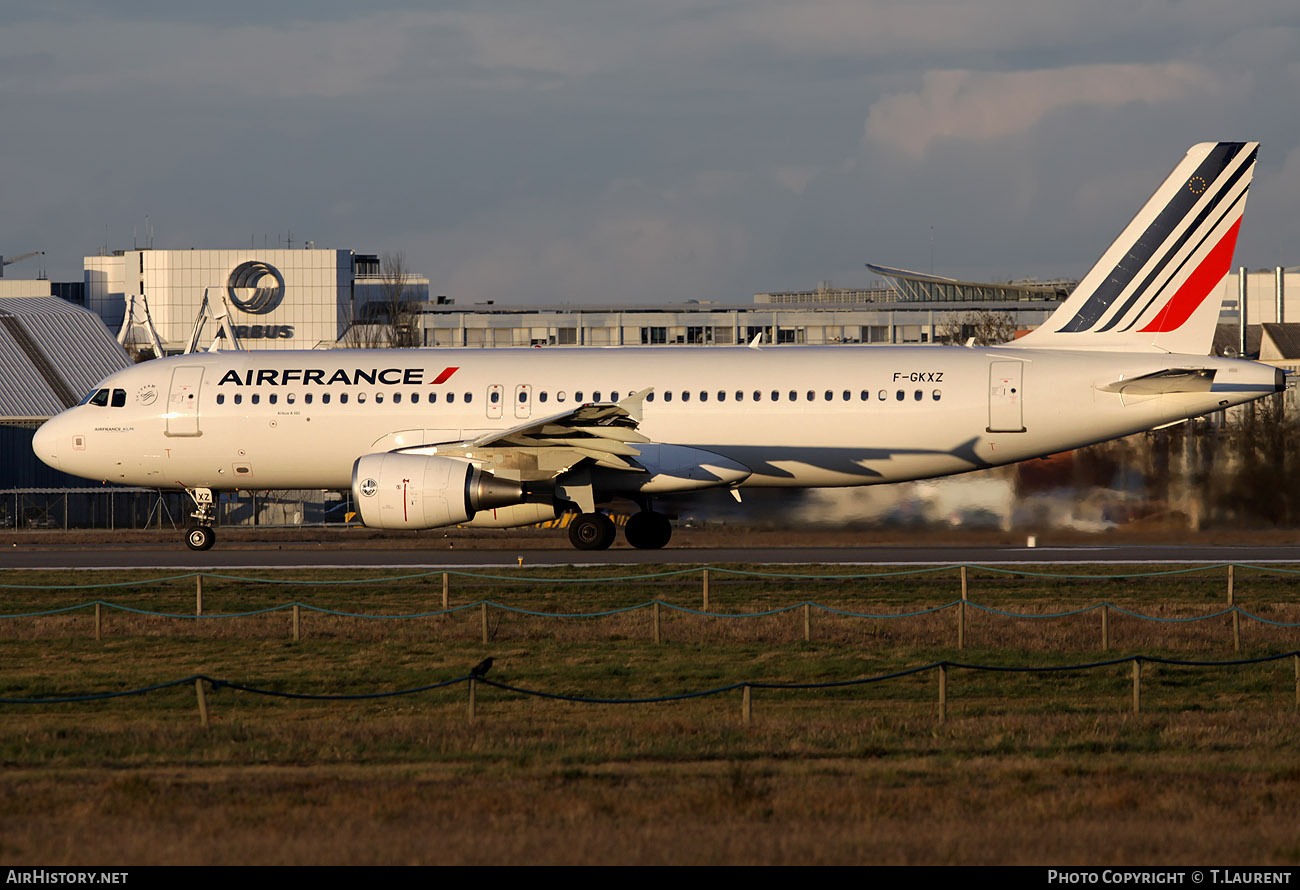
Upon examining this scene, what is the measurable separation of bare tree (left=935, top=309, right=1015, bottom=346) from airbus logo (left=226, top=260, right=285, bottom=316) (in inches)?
2324

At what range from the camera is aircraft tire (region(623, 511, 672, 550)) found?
30.8m

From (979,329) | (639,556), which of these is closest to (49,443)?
(639,556)

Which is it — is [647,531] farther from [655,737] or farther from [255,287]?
[255,287]

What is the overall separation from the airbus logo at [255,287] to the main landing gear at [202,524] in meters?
91.7

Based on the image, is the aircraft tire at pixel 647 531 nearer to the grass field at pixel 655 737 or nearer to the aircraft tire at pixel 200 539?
the grass field at pixel 655 737

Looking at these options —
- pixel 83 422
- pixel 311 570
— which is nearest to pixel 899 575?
pixel 311 570

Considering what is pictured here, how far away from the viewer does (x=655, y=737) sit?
13312 millimetres

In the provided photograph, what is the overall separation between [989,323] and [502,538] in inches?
1469

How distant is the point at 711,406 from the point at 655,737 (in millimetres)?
16651

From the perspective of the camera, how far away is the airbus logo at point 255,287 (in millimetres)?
121562

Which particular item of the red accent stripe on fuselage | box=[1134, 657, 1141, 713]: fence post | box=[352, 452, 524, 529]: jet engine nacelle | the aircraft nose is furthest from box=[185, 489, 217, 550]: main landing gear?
box=[1134, 657, 1141, 713]: fence post

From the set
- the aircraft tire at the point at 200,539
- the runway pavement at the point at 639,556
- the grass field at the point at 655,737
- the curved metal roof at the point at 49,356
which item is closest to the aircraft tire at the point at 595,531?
the runway pavement at the point at 639,556

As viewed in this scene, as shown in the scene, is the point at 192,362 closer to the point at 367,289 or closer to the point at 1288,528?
the point at 1288,528
